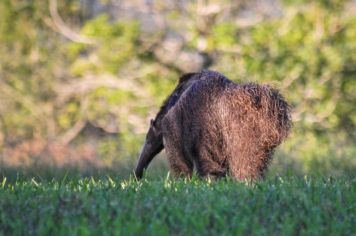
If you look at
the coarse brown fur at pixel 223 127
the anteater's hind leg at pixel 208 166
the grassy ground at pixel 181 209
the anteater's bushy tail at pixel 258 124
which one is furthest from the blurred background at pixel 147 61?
the grassy ground at pixel 181 209

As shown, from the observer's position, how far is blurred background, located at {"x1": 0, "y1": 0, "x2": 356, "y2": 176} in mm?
17172

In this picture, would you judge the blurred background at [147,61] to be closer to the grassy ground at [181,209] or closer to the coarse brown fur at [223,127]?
the coarse brown fur at [223,127]

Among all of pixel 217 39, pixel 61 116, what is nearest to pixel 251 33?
pixel 217 39

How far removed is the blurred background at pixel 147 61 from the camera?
676 inches

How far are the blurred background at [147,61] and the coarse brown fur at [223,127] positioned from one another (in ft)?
20.6

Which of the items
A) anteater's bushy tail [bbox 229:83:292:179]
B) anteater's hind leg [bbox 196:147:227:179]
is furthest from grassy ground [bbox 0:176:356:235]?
anteater's hind leg [bbox 196:147:227:179]

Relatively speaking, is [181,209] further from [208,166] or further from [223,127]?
[208,166]

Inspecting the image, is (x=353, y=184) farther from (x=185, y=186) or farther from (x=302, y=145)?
(x=302, y=145)

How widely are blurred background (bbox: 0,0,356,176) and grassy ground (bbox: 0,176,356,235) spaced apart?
7773mm

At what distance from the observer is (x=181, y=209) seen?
5.87m

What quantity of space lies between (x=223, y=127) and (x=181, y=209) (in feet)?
6.18

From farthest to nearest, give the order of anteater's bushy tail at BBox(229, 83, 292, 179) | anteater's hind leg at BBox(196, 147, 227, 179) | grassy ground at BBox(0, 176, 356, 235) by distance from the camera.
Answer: anteater's hind leg at BBox(196, 147, 227, 179), anteater's bushy tail at BBox(229, 83, 292, 179), grassy ground at BBox(0, 176, 356, 235)

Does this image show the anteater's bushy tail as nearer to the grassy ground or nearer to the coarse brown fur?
the coarse brown fur

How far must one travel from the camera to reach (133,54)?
1842 centimetres
